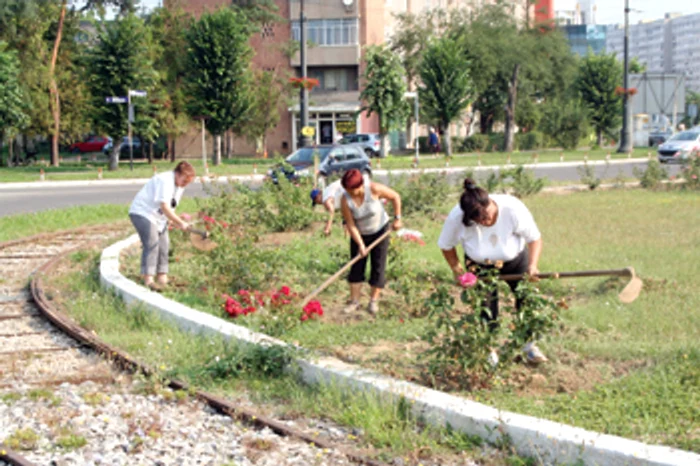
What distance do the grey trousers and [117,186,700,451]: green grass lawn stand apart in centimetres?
→ 36

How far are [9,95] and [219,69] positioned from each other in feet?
32.1

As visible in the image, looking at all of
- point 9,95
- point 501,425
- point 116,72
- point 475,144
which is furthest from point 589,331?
point 475,144

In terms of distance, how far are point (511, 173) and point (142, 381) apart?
14.7m

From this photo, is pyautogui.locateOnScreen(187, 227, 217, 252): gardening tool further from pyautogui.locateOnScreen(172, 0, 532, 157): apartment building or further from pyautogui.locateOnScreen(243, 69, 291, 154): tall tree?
pyautogui.locateOnScreen(172, 0, 532, 157): apartment building

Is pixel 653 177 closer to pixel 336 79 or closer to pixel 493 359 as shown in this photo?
pixel 493 359

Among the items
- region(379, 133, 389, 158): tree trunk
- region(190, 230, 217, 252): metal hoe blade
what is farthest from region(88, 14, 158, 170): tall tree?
region(190, 230, 217, 252): metal hoe blade

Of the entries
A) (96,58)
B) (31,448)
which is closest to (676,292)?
(31,448)

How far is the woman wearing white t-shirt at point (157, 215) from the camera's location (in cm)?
985

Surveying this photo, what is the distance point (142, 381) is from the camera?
666cm

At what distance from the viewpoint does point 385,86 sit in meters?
48.8

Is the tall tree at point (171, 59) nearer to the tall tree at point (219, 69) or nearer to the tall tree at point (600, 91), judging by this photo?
the tall tree at point (219, 69)

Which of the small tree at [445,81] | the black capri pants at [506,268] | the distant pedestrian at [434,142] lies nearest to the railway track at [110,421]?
the black capri pants at [506,268]

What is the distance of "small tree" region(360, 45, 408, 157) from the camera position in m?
48.5

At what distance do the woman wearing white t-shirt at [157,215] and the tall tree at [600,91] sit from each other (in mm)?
63057
